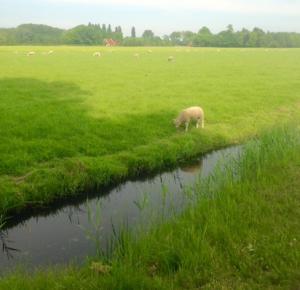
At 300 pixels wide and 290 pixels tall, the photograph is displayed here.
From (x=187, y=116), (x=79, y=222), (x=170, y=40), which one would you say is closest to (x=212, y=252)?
(x=79, y=222)

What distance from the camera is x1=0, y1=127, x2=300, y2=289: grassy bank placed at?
594 centimetres

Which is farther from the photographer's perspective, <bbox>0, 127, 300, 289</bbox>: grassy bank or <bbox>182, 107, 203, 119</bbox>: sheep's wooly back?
<bbox>182, 107, 203, 119</bbox>: sheep's wooly back

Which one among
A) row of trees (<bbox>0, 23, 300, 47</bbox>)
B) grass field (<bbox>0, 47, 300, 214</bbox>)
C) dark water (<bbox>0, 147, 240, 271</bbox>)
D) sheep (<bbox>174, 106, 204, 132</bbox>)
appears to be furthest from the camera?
row of trees (<bbox>0, 23, 300, 47</bbox>)

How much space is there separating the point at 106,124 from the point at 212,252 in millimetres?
11082

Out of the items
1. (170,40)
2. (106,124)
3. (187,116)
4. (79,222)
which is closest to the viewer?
(79,222)

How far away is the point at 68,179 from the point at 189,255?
242 inches

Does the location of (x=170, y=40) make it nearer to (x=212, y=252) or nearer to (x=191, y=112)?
(x=191, y=112)

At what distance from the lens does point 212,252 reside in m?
6.59

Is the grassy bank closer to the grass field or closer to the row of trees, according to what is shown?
the grass field

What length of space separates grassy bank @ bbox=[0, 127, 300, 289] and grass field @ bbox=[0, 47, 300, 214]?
14.8 ft

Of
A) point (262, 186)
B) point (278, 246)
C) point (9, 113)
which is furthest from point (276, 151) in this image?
point (9, 113)

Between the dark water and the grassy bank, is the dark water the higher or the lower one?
the lower one

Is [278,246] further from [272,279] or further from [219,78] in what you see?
[219,78]

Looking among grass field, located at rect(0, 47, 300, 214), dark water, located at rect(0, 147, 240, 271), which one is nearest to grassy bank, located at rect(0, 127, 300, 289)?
dark water, located at rect(0, 147, 240, 271)
